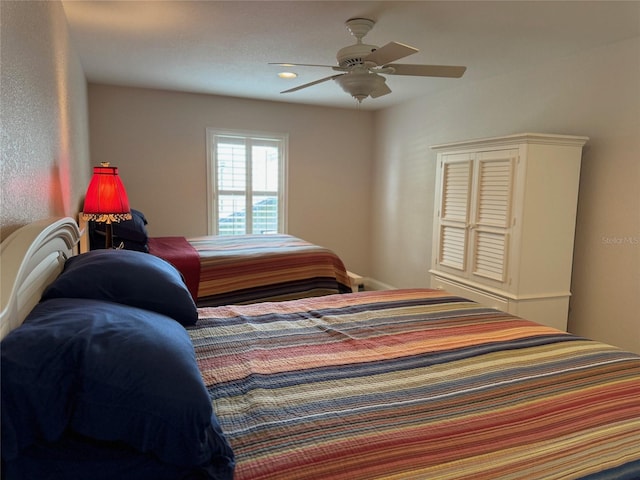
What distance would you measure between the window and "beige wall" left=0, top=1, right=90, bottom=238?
2.26 metres

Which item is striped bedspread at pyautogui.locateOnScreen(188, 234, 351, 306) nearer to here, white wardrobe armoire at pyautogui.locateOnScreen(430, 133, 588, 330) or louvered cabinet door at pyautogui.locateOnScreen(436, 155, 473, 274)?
louvered cabinet door at pyautogui.locateOnScreen(436, 155, 473, 274)

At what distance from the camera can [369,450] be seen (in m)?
0.99

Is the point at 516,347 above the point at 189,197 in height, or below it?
below

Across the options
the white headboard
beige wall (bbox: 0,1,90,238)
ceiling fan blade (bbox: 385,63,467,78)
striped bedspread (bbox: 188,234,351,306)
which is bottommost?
striped bedspread (bbox: 188,234,351,306)

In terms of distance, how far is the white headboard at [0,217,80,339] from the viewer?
3.06 ft

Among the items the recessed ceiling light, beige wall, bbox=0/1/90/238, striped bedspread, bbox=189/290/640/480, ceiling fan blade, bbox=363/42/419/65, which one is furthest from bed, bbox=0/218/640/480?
the recessed ceiling light

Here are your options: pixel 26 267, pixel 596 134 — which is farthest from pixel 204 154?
pixel 26 267

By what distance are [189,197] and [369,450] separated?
437 cm

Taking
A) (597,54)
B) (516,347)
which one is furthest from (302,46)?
(516,347)

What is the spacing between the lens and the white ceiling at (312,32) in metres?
2.40

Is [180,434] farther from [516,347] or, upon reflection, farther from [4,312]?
[516,347]

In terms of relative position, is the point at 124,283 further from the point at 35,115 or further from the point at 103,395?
the point at 35,115

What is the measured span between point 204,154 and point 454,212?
2.89 m

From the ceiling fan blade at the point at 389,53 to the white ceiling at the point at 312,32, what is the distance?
29 cm
